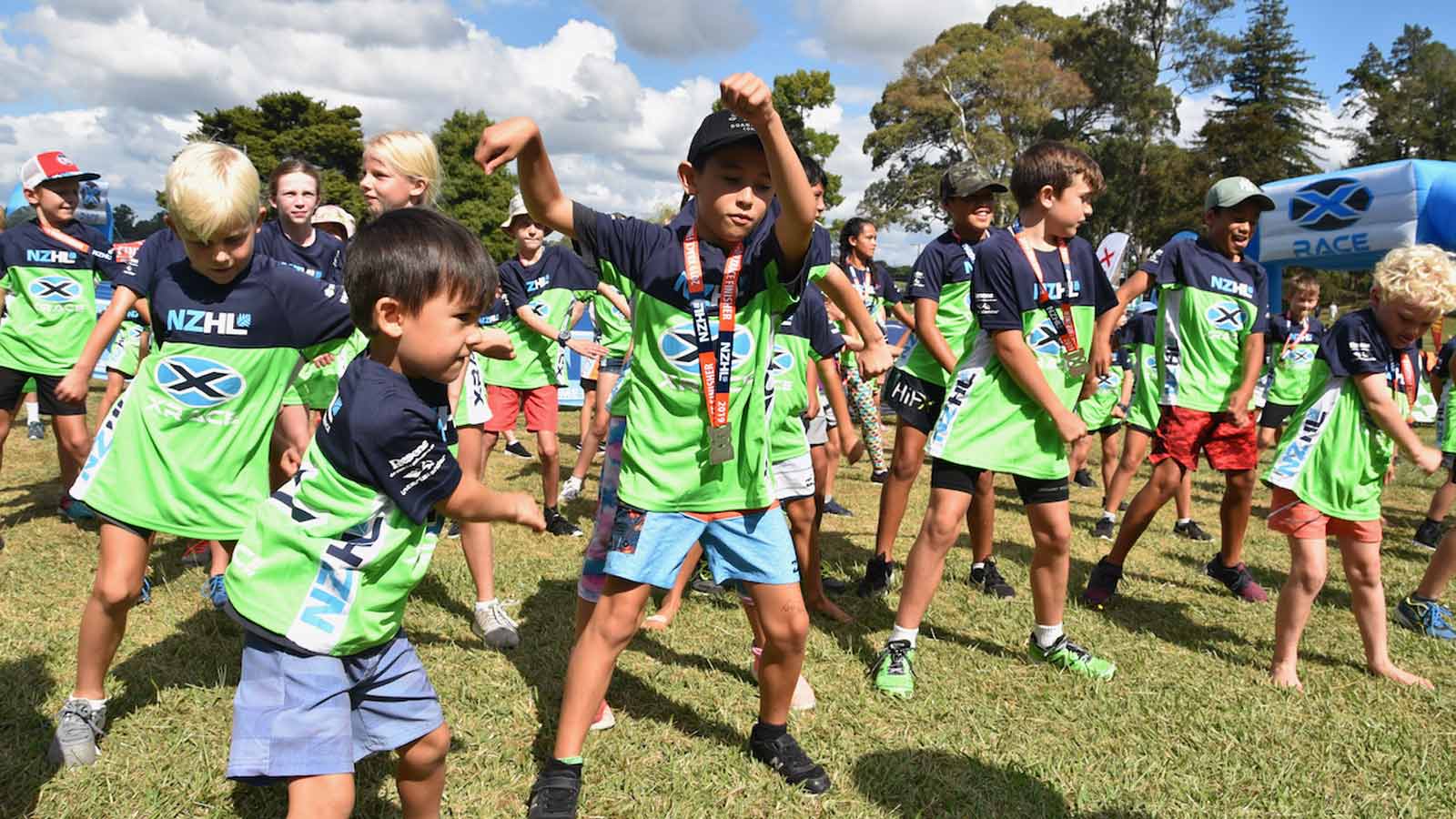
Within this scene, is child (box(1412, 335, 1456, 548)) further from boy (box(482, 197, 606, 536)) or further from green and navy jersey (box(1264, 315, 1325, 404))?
boy (box(482, 197, 606, 536))

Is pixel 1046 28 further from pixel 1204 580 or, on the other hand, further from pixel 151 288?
pixel 151 288

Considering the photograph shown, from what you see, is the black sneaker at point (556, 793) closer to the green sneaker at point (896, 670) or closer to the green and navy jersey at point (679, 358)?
the green and navy jersey at point (679, 358)

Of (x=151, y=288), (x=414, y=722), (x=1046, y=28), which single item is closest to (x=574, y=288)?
(x=151, y=288)

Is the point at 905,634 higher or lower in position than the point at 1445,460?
lower

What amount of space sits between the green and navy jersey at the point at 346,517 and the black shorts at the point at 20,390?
4719mm

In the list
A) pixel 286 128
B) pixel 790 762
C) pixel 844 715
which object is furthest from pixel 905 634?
pixel 286 128

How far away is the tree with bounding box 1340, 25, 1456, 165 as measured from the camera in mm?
44906

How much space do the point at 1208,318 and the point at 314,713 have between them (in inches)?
204

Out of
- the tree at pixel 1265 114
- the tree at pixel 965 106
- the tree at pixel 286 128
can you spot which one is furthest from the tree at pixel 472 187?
the tree at pixel 1265 114

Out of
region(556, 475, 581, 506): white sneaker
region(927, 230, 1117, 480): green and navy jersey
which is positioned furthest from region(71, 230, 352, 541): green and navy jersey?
region(556, 475, 581, 506): white sneaker

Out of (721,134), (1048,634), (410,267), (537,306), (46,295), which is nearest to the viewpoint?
(410,267)

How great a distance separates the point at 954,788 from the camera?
3152 mm

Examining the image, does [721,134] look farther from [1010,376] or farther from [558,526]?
[558,526]

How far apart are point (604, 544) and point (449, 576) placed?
2547 mm
